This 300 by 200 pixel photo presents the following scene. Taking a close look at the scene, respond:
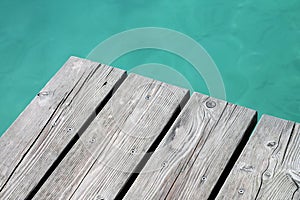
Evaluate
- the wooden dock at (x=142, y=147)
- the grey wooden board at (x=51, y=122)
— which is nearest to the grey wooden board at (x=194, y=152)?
the wooden dock at (x=142, y=147)

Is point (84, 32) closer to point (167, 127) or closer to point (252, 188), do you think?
point (167, 127)

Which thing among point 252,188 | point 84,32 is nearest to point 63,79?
point 252,188

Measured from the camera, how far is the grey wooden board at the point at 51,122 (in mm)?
1903

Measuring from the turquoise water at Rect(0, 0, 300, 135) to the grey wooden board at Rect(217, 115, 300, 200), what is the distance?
132 centimetres

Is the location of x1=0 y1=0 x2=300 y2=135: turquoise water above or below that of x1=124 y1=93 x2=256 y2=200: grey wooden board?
above

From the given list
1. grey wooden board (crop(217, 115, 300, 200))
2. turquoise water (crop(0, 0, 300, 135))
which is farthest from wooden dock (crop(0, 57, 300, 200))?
turquoise water (crop(0, 0, 300, 135))

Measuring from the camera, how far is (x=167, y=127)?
1987 millimetres

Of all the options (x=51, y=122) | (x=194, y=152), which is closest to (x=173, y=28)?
(x=51, y=122)

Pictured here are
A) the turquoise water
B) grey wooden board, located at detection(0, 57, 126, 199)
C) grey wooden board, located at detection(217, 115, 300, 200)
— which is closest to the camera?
grey wooden board, located at detection(217, 115, 300, 200)

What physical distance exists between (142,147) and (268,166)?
424mm

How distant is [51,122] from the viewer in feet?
6.68

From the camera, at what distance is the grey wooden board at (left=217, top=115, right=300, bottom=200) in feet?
5.76

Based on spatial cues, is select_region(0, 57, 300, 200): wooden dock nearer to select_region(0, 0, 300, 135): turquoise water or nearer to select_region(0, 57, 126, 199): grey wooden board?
select_region(0, 57, 126, 199): grey wooden board

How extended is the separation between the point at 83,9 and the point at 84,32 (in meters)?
0.20
